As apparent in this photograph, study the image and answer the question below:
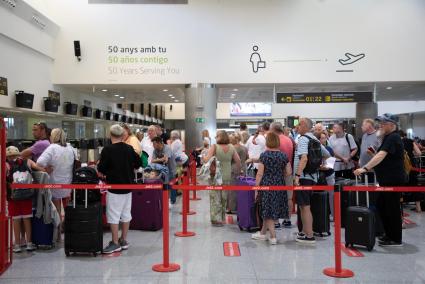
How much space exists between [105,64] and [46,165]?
7.81 meters

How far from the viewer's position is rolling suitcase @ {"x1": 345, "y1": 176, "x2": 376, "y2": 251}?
5.00m

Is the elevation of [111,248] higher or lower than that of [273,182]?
lower

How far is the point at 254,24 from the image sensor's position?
12664mm

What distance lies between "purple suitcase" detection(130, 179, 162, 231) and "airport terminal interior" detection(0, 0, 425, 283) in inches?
0.7

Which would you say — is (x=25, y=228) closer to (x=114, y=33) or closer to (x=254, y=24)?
(x=114, y=33)

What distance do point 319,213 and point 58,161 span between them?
3647 mm

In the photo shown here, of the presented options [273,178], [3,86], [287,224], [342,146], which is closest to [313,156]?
[273,178]

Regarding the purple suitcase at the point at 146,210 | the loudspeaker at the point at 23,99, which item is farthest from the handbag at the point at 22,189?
the loudspeaker at the point at 23,99

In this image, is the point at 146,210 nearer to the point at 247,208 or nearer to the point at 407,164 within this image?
the point at 247,208

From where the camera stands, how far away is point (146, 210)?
6.35 m

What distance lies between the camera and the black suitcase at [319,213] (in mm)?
5777

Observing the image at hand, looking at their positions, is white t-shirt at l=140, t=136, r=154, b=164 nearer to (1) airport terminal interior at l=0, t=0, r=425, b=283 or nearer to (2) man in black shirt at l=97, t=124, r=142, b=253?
(1) airport terminal interior at l=0, t=0, r=425, b=283

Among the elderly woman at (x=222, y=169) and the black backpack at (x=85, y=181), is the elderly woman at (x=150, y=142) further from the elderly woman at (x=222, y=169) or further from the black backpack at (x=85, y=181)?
the black backpack at (x=85, y=181)

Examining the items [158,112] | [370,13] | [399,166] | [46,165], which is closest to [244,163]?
[399,166]
